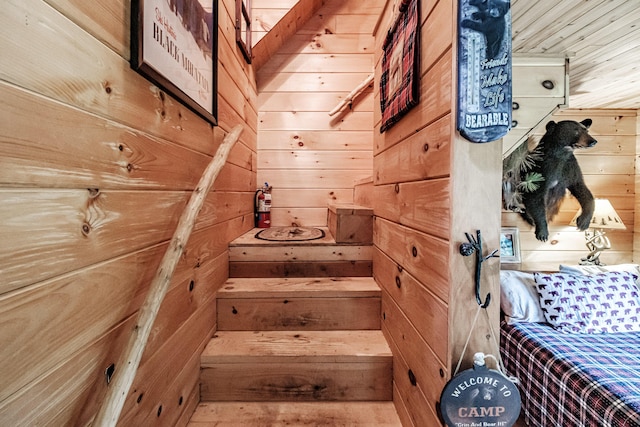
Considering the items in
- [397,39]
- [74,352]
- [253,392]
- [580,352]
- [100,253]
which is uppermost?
[397,39]

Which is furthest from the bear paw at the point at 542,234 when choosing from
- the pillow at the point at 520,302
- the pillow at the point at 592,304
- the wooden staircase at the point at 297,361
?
the wooden staircase at the point at 297,361

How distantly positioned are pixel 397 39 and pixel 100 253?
4.55 ft

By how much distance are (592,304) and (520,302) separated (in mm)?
→ 353

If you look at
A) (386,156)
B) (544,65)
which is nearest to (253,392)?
(386,156)

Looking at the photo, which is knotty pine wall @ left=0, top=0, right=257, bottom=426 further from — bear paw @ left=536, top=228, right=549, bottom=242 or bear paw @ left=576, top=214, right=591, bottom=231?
bear paw @ left=576, top=214, right=591, bottom=231

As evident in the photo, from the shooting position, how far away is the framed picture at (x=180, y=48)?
2.43 feet

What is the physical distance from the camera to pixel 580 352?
1.33m

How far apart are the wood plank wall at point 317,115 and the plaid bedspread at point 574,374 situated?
1649 millimetres

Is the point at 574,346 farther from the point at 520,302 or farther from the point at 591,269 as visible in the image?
the point at 591,269

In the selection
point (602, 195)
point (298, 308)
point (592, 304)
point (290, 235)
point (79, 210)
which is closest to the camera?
point (79, 210)

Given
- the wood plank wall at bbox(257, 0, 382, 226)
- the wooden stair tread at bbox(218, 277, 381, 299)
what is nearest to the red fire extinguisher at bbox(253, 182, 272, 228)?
the wood plank wall at bbox(257, 0, 382, 226)

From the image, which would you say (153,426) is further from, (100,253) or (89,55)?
(89,55)

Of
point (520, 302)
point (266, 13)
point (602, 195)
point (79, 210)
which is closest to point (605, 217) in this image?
point (602, 195)

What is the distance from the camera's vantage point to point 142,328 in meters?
0.67
